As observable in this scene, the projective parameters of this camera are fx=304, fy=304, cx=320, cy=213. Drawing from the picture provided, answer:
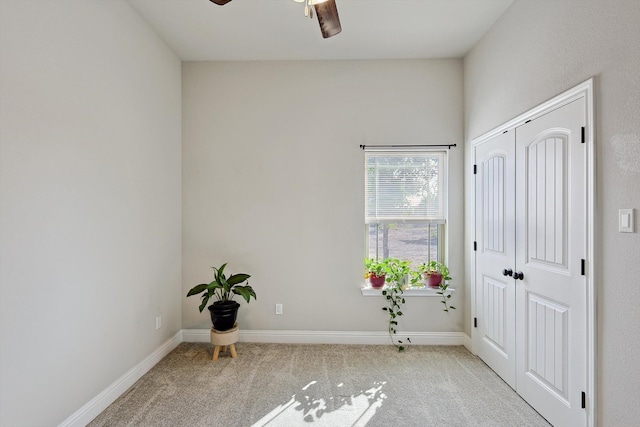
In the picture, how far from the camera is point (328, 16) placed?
1714 millimetres

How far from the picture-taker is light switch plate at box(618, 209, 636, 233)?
4.82 ft

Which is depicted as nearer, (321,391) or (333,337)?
(321,391)

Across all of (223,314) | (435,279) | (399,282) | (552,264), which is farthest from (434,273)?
(223,314)

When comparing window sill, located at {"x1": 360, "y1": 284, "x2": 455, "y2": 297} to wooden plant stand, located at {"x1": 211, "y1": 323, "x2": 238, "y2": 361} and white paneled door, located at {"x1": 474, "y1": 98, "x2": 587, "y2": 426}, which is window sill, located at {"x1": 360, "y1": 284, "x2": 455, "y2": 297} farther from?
wooden plant stand, located at {"x1": 211, "y1": 323, "x2": 238, "y2": 361}

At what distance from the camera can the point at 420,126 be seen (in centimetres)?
327

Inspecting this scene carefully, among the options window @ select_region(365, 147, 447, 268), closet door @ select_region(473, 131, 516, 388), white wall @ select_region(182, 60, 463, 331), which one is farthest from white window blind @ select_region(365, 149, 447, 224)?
closet door @ select_region(473, 131, 516, 388)

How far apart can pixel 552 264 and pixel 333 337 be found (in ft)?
6.97

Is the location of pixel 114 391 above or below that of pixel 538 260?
below

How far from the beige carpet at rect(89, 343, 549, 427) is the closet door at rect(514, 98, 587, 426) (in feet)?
1.00

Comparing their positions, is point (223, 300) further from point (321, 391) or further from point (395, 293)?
point (395, 293)

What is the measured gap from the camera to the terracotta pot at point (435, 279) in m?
3.24

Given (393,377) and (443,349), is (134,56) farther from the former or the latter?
(443,349)

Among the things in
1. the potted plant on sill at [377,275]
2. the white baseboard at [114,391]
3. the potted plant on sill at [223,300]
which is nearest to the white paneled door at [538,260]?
the potted plant on sill at [377,275]

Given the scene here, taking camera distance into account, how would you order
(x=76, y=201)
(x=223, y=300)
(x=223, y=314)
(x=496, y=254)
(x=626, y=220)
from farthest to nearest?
(x=223, y=300), (x=223, y=314), (x=496, y=254), (x=76, y=201), (x=626, y=220)
